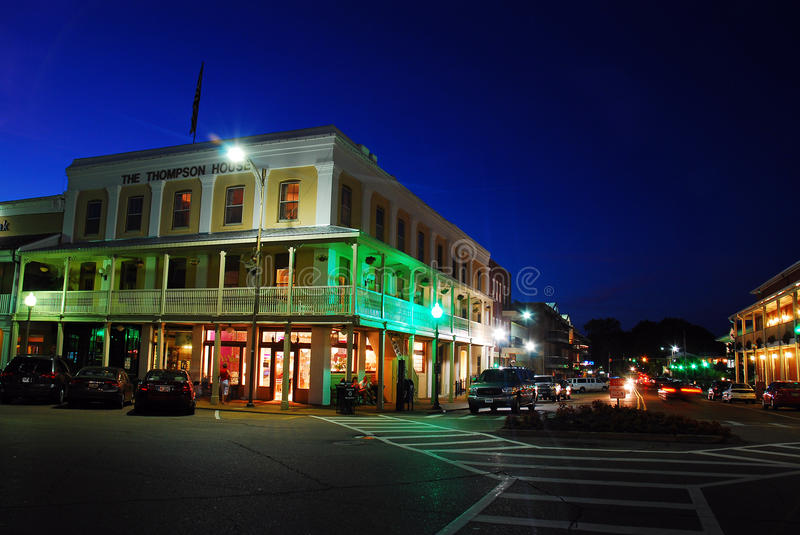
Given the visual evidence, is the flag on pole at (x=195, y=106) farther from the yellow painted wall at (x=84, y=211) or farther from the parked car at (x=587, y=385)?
the parked car at (x=587, y=385)

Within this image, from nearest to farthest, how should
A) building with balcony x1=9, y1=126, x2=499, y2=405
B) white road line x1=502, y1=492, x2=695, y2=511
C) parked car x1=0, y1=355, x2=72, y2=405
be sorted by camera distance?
white road line x1=502, y1=492, x2=695, y2=511, parked car x1=0, y1=355, x2=72, y2=405, building with balcony x1=9, y1=126, x2=499, y2=405

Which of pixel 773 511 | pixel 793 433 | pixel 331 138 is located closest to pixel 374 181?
pixel 331 138

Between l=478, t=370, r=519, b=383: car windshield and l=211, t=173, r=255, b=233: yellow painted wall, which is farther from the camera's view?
l=211, t=173, r=255, b=233: yellow painted wall

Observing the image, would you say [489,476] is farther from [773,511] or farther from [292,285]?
[292,285]

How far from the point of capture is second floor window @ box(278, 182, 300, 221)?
2755cm

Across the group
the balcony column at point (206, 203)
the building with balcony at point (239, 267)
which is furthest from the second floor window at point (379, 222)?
the balcony column at point (206, 203)

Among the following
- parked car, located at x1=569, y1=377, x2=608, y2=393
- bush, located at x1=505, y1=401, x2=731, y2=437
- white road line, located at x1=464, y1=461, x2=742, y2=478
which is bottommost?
parked car, located at x1=569, y1=377, x2=608, y2=393

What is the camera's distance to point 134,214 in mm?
30953

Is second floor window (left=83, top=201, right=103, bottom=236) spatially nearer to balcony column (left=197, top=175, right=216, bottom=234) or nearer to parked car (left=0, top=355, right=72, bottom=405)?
balcony column (left=197, top=175, right=216, bottom=234)

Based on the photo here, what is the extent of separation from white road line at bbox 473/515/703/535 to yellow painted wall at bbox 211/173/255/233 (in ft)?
75.5

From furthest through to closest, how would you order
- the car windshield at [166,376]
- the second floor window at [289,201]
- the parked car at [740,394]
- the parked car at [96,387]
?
the parked car at [740,394]
the second floor window at [289,201]
the parked car at [96,387]
the car windshield at [166,376]

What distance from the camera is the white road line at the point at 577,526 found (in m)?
6.67

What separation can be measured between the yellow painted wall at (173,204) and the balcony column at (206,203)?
0.26 meters

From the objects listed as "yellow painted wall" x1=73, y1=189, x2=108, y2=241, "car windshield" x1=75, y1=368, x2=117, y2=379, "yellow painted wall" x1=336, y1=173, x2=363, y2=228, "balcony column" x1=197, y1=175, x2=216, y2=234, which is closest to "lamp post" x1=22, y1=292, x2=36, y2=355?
"yellow painted wall" x1=73, y1=189, x2=108, y2=241
